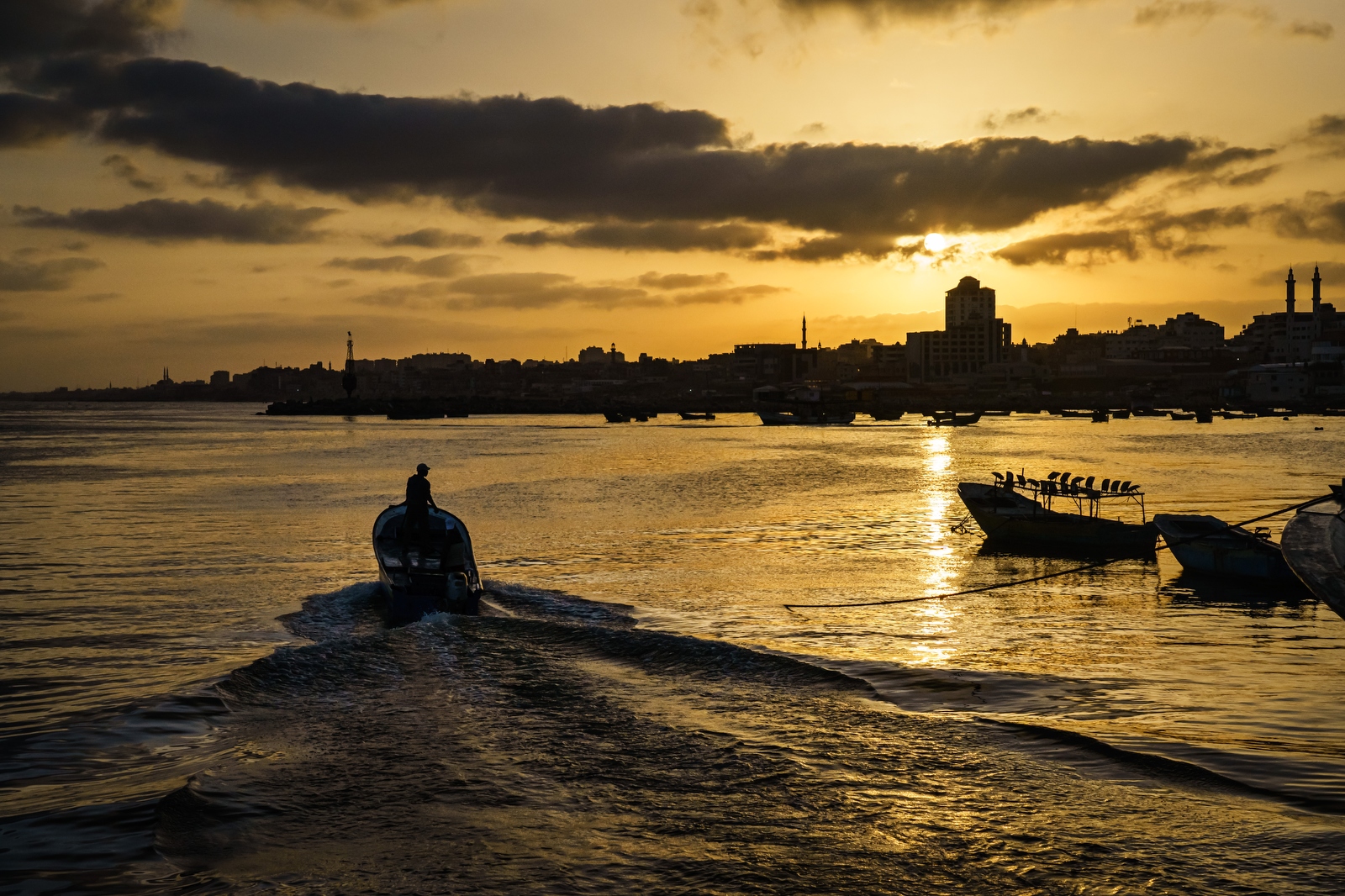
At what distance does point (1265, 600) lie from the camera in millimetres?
23016

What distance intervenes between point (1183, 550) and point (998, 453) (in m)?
59.6

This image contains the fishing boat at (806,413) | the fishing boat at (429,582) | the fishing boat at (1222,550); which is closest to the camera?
the fishing boat at (429,582)

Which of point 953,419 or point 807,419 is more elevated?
point 807,419

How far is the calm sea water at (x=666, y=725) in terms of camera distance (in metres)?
9.16

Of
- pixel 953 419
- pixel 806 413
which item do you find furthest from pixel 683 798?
pixel 806 413

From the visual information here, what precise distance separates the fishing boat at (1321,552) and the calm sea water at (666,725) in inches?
74.2

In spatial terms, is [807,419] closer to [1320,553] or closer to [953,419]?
[953,419]

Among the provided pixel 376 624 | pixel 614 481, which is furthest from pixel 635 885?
pixel 614 481

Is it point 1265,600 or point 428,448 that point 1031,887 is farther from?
point 428,448

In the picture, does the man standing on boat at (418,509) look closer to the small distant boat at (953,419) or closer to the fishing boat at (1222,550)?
the fishing boat at (1222,550)

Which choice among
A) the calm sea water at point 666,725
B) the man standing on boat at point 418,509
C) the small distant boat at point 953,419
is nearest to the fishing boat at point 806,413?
the small distant boat at point 953,419

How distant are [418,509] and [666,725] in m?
11.2

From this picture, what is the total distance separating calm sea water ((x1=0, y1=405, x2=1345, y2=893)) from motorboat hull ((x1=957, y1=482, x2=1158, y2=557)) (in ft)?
3.38

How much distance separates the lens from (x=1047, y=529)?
31141 mm
